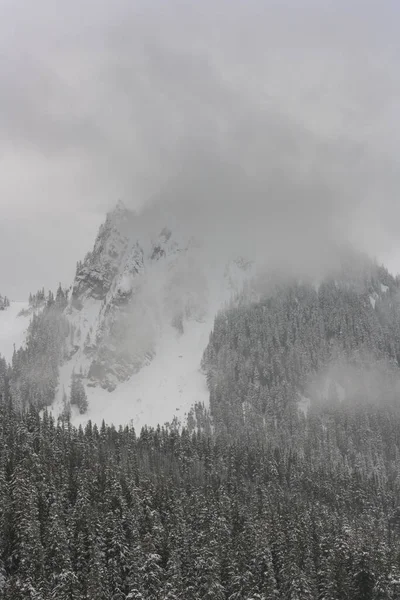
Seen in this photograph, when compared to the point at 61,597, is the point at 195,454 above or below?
above

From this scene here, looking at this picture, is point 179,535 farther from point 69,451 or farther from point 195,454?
point 195,454

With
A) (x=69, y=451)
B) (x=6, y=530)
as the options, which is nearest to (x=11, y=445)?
(x=69, y=451)

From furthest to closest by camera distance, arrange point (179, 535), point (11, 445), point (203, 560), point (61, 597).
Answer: point (11, 445) < point (179, 535) < point (203, 560) < point (61, 597)

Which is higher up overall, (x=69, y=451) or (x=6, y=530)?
(x=69, y=451)

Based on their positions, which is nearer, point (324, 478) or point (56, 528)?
point (56, 528)

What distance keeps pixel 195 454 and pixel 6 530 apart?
101 m

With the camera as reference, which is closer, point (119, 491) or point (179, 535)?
point (179, 535)

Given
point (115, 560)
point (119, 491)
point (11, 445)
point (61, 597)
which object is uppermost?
point (11, 445)

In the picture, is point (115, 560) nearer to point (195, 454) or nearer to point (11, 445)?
point (11, 445)

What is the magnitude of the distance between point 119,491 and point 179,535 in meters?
Result: 16.6

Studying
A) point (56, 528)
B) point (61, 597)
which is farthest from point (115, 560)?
point (61, 597)

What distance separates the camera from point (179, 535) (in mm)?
109438

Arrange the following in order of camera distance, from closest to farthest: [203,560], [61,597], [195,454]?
[61,597], [203,560], [195,454]

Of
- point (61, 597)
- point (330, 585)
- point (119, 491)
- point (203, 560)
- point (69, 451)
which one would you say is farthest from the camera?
point (69, 451)
